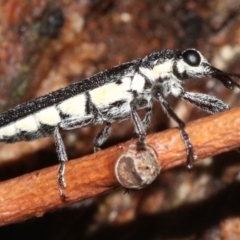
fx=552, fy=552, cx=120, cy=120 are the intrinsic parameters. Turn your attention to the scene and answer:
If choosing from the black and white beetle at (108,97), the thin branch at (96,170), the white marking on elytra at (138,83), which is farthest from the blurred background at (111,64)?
the thin branch at (96,170)

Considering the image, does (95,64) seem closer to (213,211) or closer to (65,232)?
(65,232)

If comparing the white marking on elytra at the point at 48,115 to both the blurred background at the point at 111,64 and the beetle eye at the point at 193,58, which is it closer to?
the blurred background at the point at 111,64

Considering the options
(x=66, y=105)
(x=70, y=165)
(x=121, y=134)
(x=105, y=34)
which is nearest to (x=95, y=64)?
(x=105, y=34)

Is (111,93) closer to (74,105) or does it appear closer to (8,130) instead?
(74,105)

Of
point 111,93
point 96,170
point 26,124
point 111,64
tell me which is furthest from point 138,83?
point 96,170

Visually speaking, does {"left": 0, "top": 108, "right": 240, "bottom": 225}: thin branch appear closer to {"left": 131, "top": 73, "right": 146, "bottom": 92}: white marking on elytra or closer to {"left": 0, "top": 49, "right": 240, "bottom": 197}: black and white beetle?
{"left": 0, "top": 49, "right": 240, "bottom": 197}: black and white beetle

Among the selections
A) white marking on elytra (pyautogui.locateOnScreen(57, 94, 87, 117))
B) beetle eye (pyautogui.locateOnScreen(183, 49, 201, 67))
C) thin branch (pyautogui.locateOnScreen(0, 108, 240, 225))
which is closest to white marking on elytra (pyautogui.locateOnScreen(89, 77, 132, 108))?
white marking on elytra (pyautogui.locateOnScreen(57, 94, 87, 117))
